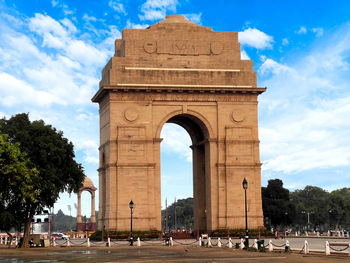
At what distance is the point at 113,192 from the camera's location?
54.8 meters

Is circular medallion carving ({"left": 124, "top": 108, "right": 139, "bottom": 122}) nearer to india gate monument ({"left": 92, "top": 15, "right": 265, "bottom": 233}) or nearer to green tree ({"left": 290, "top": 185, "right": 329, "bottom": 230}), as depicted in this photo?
india gate monument ({"left": 92, "top": 15, "right": 265, "bottom": 233})

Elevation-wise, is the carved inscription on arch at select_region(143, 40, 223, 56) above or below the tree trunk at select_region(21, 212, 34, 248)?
above

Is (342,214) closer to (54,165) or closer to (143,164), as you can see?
(143,164)

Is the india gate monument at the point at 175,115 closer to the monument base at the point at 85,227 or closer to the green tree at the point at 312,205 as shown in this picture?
the monument base at the point at 85,227

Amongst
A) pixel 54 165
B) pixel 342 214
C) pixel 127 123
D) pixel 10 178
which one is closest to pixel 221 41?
pixel 127 123

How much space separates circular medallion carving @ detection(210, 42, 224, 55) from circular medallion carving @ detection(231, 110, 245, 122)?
6.25 metres

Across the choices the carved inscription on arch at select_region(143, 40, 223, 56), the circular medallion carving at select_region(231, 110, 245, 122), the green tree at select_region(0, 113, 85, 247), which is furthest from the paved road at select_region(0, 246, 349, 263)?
the carved inscription on arch at select_region(143, 40, 223, 56)

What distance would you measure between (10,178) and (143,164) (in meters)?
21.3

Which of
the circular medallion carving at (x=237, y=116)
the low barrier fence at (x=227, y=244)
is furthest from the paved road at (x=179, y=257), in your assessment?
the circular medallion carving at (x=237, y=116)

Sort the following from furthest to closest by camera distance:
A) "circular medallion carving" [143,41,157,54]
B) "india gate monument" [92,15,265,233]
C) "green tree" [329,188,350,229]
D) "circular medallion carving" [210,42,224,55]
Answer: "green tree" [329,188,350,229] < "circular medallion carving" [210,42,224,55] < "circular medallion carving" [143,41,157,54] < "india gate monument" [92,15,265,233]

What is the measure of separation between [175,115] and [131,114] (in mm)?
4417

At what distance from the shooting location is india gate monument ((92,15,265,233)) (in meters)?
55.4

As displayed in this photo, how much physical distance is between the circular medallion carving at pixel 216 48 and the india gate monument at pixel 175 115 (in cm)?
10

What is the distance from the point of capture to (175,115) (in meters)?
57.6
